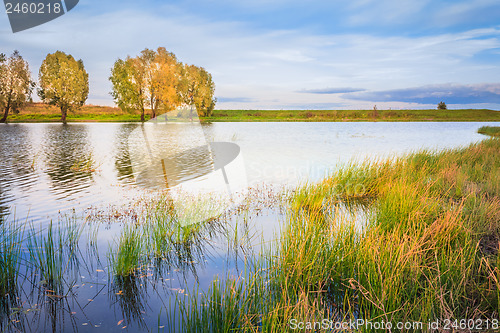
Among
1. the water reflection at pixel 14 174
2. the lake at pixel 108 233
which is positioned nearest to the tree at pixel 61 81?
the water reflection at pixel 14 174

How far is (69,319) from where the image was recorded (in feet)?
12.7

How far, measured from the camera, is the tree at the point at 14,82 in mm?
51094

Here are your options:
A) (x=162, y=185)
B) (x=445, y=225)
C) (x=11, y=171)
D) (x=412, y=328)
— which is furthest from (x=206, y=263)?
(x=11, y=171)

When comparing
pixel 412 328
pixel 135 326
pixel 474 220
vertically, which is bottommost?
pixel 135 326

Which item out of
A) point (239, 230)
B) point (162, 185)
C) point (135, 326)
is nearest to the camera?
point (135, 326)

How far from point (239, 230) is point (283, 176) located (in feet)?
20.6

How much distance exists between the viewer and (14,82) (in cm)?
5169

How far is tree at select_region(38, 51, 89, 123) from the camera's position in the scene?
54.9 meters

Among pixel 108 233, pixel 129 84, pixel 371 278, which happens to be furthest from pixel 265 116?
pixel 371 278

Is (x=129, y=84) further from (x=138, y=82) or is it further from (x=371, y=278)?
(x=371, y=278)

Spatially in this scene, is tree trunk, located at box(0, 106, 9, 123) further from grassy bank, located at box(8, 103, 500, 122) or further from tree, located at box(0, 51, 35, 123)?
grassy bank, located at box(8, 103, 500, 122)

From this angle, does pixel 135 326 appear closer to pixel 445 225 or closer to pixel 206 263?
pixel 206 263

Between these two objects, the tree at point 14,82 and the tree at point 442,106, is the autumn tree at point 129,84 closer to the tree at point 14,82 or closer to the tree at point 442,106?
the tree at point 14,82
